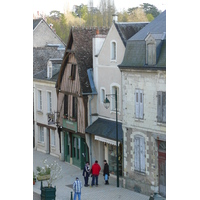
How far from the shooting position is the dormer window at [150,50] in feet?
48.2

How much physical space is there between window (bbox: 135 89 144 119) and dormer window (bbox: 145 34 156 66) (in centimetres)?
105

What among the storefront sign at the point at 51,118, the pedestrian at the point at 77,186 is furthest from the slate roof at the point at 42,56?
the pedestrian at the point at 77,186

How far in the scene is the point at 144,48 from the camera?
15227 millimetres

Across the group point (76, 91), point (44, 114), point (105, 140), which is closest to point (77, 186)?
point (105, 140)

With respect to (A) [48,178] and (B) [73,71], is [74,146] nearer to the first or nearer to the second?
(B) [73,71]

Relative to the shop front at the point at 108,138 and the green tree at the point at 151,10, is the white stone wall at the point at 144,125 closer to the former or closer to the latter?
the shop front at the point at 108,138

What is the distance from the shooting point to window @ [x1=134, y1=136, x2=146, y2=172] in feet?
50.3

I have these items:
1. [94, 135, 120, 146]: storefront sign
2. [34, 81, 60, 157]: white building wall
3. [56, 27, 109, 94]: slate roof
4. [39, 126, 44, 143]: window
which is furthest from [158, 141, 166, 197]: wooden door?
[39, 126, 44, 143]: window

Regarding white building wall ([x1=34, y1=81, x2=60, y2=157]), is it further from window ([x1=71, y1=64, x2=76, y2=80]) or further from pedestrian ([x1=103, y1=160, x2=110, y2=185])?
pedestrian ([x1=103, y1=160, x2=110, y2=185])

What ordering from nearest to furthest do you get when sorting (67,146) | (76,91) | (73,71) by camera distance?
(76,91) → (73,71) → (67,146)

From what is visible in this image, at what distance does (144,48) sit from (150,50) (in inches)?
15.3
